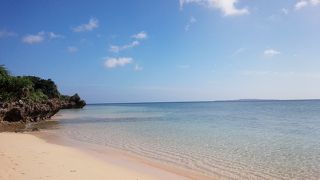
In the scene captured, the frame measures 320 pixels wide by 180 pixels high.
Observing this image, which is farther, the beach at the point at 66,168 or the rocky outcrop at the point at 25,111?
the rocky outcrop at the point at 25,111

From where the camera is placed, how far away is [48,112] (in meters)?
45.7

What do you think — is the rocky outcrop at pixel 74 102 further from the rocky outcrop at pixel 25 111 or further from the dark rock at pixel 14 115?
the dark rock at pixel 14 115

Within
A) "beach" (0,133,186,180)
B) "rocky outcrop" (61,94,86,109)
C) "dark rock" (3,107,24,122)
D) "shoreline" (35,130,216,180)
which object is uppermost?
"rocky outcrop" (61,94,86,109)

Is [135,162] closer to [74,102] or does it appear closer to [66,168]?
[66,168]

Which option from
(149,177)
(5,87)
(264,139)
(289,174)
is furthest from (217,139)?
(5,87)

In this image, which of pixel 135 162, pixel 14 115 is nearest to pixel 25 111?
pixel 14 115

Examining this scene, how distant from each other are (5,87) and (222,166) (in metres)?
33.2

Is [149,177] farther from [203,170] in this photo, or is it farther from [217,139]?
[217,139]

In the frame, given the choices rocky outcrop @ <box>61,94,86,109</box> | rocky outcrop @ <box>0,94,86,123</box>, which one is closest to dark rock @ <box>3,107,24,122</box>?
rocky outcrop @ <box>0,94,86,123</box>

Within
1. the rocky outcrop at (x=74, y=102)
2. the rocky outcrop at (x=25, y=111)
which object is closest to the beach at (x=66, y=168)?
A: the rocky outcrop at (x=25, y=111)

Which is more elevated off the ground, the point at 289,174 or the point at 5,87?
the point at 5,87

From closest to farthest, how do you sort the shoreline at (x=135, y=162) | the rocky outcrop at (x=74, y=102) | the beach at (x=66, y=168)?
the beach at (x=66, y=168) < the shoreline at (x=135, y=162) < the rocky outcrop at (x=74, y=102)

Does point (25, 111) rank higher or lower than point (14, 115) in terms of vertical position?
higher

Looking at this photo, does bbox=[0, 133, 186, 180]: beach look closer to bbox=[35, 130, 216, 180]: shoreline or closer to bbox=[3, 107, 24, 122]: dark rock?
bbox=[35, 130, 216, 180]: shoreline
